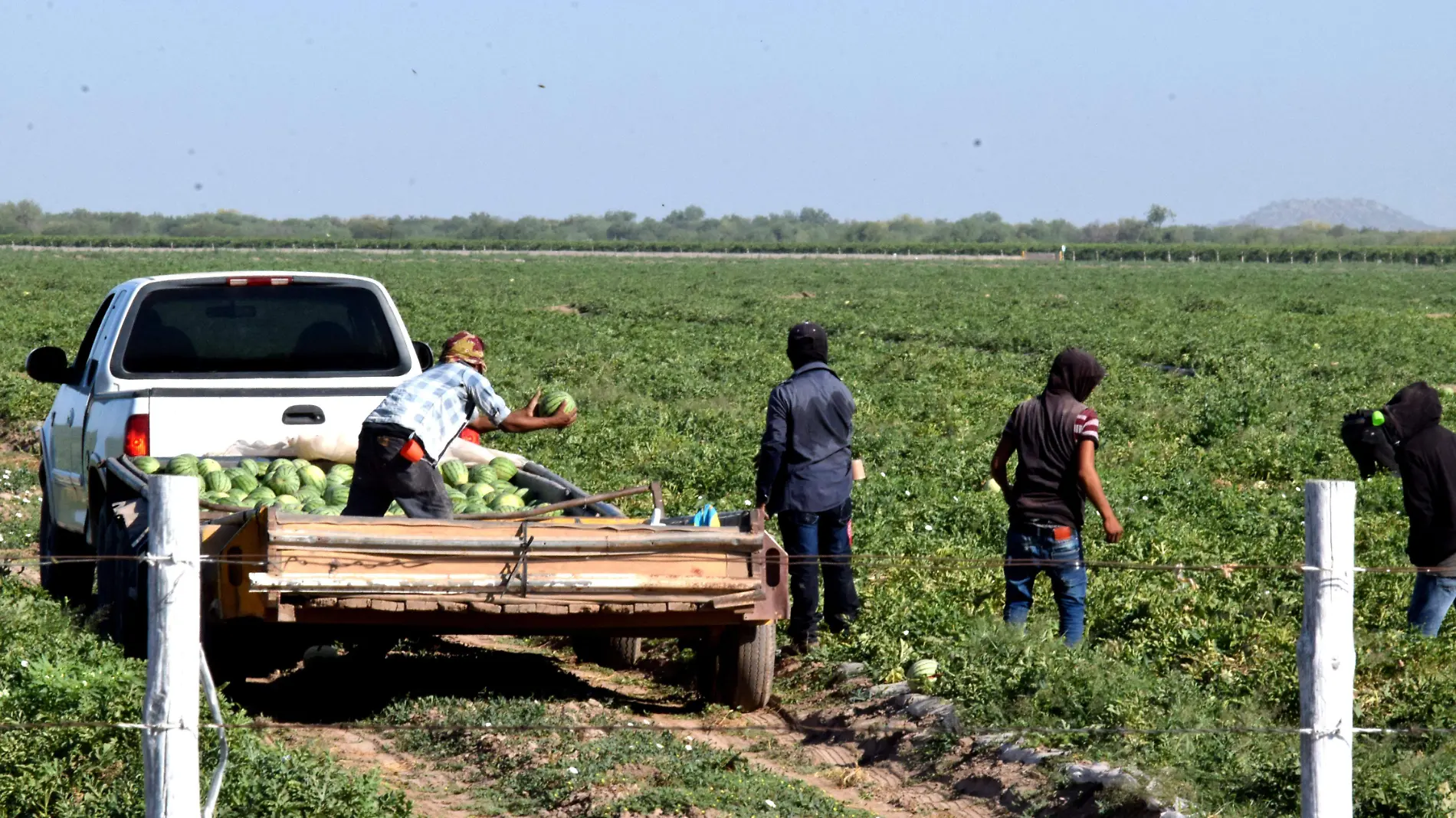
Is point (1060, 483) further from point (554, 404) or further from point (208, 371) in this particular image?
point (208, 371)

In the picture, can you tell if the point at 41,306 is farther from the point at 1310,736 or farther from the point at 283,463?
the point at 1310,736

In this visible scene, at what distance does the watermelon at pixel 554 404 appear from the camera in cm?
828

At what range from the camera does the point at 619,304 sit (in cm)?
4541

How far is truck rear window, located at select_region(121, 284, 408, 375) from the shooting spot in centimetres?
944

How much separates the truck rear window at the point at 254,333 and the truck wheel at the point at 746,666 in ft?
9.99

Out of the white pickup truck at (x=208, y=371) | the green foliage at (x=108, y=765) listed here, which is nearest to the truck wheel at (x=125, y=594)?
the white pickup truck at (x=208, y=371)

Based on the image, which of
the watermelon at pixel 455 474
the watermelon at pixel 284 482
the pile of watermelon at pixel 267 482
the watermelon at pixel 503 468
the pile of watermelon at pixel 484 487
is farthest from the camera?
the watermelon at pixel 503 468

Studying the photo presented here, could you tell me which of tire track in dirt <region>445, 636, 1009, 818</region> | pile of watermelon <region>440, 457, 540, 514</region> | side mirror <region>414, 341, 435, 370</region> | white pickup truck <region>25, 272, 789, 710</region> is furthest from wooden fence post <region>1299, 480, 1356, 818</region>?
side mirror <region>414, 341, 435, 370</region>

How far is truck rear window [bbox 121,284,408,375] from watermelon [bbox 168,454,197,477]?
2.97ft

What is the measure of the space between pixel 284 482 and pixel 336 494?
284mm

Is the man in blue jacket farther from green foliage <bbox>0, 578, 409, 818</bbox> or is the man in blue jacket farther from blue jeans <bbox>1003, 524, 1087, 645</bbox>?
green foliage <bbox>0, 578, 409, 818</bbox>

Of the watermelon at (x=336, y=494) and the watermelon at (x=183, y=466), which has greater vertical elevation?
the watermelon at (x=183, y=466)

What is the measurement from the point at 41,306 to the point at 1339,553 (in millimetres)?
35822

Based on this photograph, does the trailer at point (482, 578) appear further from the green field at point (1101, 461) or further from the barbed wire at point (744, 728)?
the green field at point (1101, 461)
